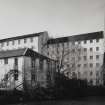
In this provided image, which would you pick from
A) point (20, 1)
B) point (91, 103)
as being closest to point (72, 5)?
point (20, 1)

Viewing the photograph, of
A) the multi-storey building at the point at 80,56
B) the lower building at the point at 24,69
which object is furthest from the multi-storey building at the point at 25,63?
the multi-storey building at the point at 80,56

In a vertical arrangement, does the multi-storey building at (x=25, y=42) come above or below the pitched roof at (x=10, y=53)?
above

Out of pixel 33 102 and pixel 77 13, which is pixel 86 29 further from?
pixel 33 102

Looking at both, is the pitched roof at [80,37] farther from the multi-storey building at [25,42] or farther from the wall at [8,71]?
the wall at [8,71]

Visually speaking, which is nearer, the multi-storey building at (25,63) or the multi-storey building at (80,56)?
the multi-storey building at (25,63)

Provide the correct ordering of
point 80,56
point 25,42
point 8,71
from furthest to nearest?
point 80,56 → point 25,42 → point 8,71

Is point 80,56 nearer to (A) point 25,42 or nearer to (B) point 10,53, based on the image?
(A) point 25,42

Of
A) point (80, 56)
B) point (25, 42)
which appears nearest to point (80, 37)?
point (80, 56)
